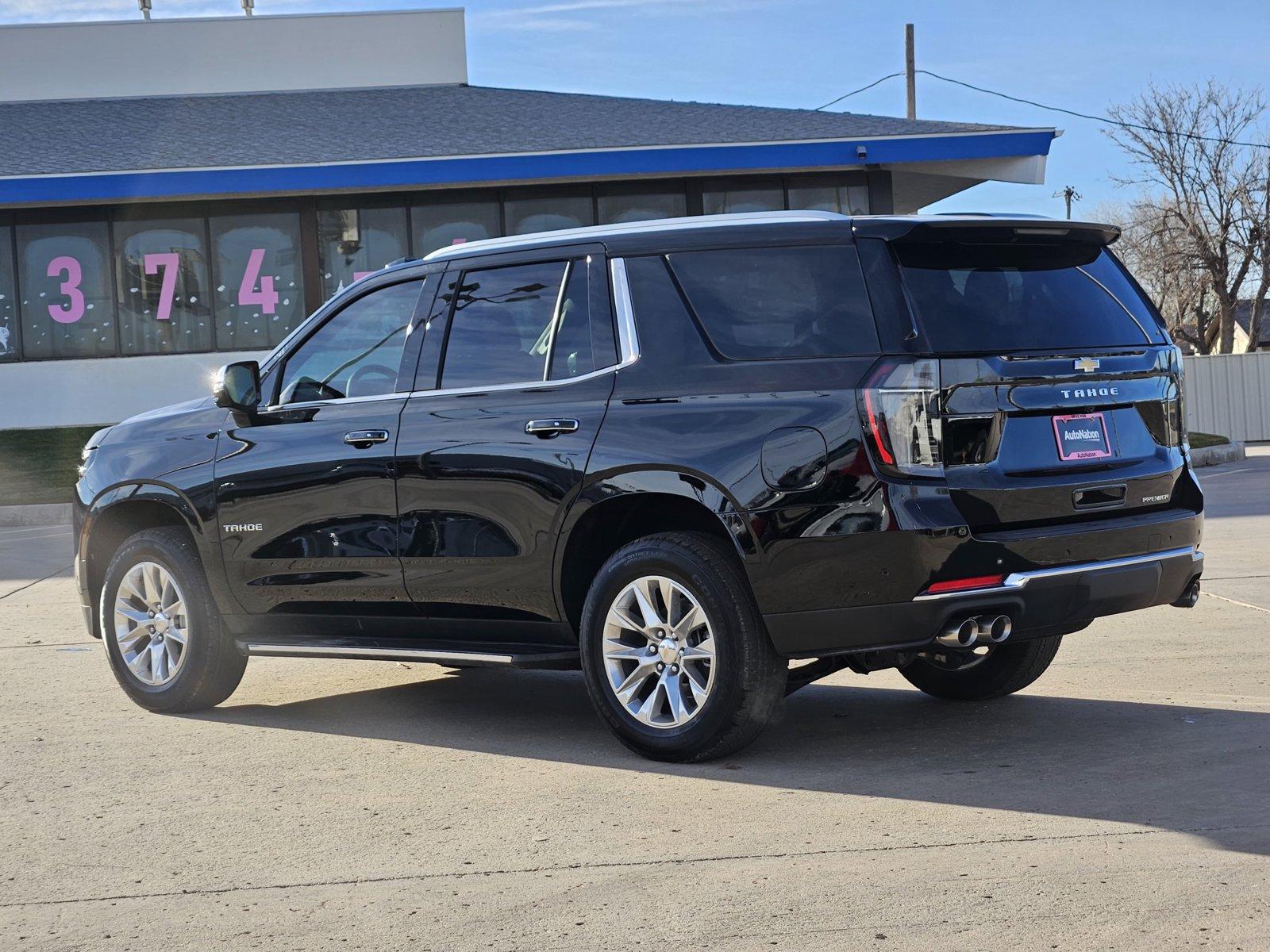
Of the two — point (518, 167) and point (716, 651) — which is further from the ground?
point (518, 167)

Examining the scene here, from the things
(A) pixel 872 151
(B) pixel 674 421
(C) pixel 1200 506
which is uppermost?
(A) pixel 872 151

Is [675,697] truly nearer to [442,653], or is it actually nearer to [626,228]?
[442,653]

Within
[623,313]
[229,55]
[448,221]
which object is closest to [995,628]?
[623,313]

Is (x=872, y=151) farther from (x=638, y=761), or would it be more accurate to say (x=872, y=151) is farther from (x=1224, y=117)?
(x=1224, y=117)

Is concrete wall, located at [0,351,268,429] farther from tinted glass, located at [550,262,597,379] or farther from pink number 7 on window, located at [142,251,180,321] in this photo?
tinted glass, located at [550,262,597,379]

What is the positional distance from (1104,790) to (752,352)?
6.14ft

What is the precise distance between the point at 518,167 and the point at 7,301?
356 inches

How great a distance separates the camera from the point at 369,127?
26375 mm

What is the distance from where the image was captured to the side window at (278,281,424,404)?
678 centimetres

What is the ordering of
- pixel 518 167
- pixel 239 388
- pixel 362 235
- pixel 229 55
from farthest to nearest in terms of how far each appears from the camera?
pixel 229 55
pixel 362 235
pixel 518 167
pixel 239 388

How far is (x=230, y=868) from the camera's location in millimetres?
4742

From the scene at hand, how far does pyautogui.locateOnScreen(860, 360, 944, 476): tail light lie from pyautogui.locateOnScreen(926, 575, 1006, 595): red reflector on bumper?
36 cm

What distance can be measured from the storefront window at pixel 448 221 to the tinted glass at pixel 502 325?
19813mm

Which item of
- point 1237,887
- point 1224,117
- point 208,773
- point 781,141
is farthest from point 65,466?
point 1224,117
